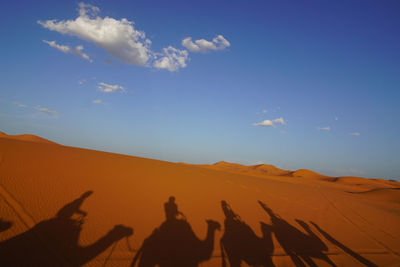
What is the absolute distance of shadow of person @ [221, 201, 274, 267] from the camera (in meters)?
5.29

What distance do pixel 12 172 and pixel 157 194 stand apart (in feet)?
18.5

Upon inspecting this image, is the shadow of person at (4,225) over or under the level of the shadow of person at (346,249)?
over

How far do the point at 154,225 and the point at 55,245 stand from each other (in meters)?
2.57

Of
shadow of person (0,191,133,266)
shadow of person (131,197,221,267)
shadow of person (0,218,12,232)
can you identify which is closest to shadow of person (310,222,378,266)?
shadow of person (131,197,221,267)

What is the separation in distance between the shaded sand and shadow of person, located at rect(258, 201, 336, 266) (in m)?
0.04

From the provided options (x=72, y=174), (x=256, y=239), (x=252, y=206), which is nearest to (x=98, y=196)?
(x=72, y=174)

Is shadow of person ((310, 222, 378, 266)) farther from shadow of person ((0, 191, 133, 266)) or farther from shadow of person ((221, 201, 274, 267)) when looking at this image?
shadow of person ((0, 191, 133, 266))

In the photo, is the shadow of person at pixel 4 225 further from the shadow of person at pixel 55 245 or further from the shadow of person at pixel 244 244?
the shadow of person at pixel 244 244

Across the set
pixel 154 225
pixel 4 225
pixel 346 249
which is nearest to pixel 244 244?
pixel 154 225

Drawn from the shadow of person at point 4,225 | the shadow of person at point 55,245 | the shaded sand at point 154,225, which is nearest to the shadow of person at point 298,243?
the shaded sand at point 154,225

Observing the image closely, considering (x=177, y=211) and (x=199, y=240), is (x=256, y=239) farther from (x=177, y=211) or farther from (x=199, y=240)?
(x=177, y=211)

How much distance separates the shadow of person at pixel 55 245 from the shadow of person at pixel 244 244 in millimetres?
2866

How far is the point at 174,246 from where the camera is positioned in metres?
5.31

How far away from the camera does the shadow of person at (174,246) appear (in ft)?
15.4
